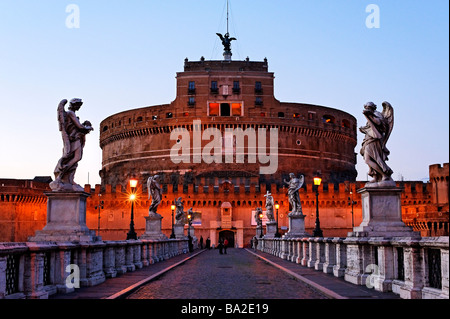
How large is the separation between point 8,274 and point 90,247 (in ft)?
10.4

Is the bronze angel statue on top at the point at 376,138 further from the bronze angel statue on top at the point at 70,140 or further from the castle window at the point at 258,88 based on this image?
the castle window at the point at 258,88

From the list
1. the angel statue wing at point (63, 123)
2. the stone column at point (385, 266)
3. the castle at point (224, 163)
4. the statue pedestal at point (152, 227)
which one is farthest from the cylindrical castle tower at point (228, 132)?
the stone column at point (385, 266)

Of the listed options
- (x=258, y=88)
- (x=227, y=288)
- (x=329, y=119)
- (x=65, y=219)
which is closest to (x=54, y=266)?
(x=65, y=219)

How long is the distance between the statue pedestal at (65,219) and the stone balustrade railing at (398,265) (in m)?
5.38

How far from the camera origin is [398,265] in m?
9.88

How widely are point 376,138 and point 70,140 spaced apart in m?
6.55

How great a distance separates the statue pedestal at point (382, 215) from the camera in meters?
11.5

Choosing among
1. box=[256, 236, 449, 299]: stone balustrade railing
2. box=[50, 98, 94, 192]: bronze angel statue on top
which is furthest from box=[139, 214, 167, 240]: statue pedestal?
box=[50, 98, 94, 192]: bronze angel statue on top

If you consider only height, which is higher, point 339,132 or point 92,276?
point 339,132

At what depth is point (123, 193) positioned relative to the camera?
72625mm

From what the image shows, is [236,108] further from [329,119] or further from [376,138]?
[376,138]
